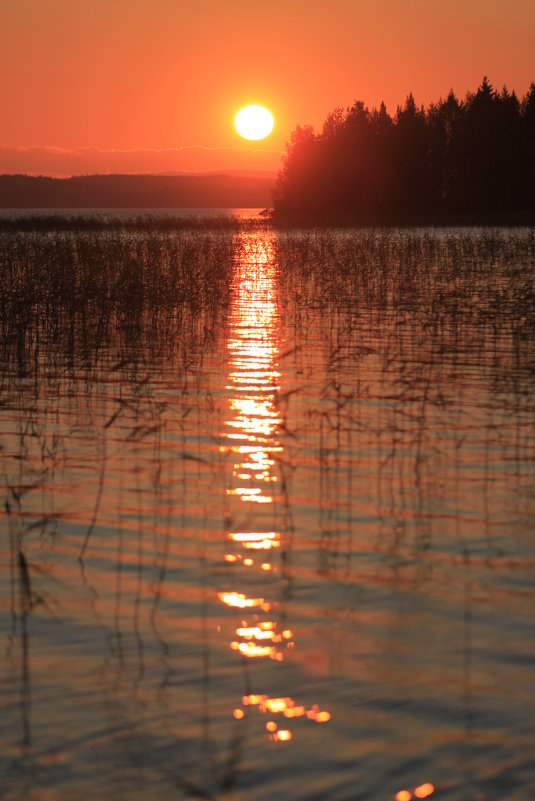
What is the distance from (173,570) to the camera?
18.4ft

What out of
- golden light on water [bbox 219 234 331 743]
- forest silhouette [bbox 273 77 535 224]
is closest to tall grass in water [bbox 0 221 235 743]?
golden light on water [bbox 219 234 331 743]

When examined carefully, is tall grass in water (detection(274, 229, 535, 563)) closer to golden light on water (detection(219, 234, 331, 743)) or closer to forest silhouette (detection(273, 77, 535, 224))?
golden light on water (detection(219, 234, 331, 743))

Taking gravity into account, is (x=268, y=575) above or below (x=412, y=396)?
below

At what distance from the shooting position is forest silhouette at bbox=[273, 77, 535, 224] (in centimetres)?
8469

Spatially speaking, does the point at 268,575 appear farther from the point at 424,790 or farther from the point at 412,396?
the point at 412,396

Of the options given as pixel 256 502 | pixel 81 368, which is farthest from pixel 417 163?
pixel 256 502

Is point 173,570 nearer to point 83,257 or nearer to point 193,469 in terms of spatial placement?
point 193,469

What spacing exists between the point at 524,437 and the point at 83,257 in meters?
16.9

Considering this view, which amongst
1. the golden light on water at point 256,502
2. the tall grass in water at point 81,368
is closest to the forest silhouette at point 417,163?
the tall grass in water at point 81,368

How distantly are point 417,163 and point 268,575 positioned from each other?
284 feet

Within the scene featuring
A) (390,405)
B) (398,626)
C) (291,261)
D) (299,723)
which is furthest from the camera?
(291,261)

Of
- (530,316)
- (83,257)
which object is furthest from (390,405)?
(83,257)

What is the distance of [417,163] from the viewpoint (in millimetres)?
88312

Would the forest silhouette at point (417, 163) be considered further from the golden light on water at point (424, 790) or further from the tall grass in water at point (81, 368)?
the golden light on water at point (424, 790)
